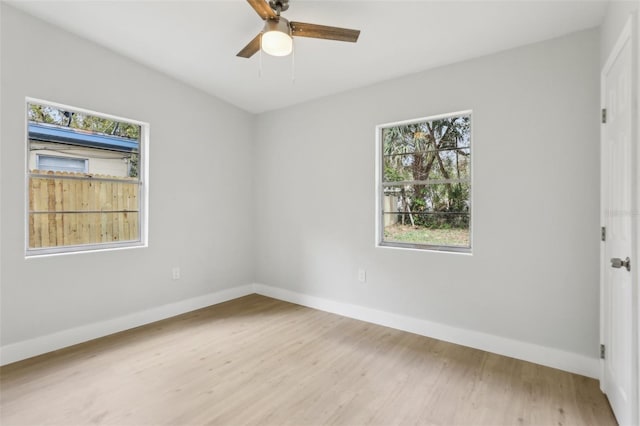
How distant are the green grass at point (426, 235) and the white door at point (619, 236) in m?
1.03

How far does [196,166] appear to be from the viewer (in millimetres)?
3852

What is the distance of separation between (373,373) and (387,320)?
96 centimetres

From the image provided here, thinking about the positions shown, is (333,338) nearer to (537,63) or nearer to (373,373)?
(373,373)

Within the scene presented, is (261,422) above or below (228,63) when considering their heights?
below

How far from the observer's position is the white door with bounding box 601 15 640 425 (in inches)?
63.9

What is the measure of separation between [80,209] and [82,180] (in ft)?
0.92

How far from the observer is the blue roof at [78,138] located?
276 centimetres

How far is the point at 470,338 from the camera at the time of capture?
2.81 m

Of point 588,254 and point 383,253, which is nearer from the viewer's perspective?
point 588,254

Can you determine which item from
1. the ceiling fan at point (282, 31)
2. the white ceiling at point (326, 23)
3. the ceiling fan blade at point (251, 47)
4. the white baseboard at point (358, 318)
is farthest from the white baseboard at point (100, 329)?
the ceiling fan at point (282, 31)

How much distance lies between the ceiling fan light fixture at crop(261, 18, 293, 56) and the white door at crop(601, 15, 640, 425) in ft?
5.97

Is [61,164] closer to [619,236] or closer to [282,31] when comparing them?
[282,31]

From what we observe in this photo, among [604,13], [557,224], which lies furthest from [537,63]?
[557,224]

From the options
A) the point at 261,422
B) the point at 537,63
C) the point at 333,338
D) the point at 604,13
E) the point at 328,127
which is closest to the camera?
the point at 261,422
